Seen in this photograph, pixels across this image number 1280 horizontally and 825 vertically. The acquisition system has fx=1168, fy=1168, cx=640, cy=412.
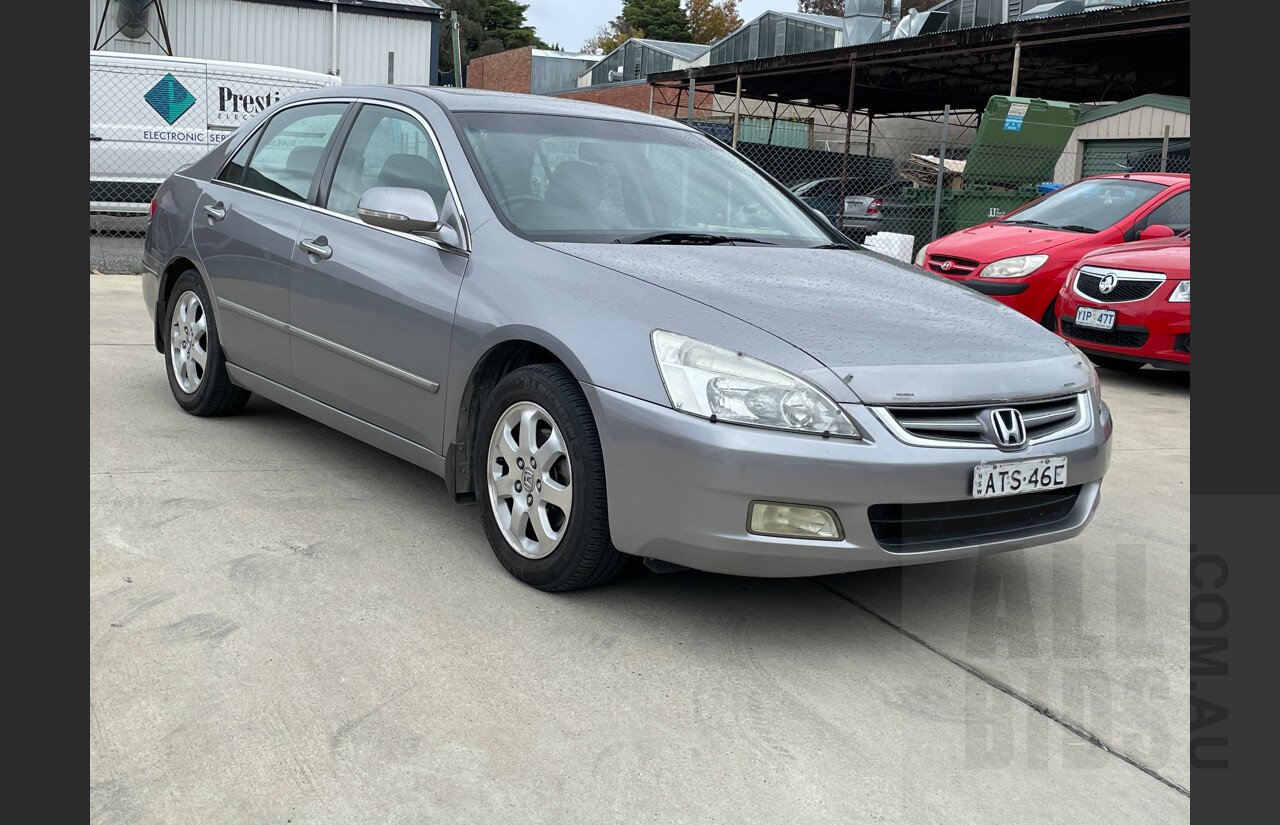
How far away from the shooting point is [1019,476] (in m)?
3.21

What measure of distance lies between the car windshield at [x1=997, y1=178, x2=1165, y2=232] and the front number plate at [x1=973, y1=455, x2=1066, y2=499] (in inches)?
268

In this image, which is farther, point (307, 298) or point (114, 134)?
point (114, 134)

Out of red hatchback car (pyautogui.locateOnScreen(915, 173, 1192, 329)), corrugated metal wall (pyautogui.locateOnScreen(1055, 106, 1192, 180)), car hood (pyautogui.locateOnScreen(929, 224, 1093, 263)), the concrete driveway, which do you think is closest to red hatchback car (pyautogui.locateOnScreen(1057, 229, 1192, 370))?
red hatchback car (pyautogui.locateOnScreen(915, 173, 1192, 329))

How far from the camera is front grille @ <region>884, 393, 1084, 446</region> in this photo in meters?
3.09

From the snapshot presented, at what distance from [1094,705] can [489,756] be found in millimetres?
1554

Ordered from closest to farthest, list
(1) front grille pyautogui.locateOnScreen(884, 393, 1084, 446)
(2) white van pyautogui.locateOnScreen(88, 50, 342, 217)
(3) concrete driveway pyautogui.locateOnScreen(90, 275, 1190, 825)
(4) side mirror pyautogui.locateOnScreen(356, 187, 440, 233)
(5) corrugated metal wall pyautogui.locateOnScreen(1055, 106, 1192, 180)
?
(3) concrete driveway pyautogui.locateOnScreen(90, 275, 1190, 825) → (1) front grille pyautogui.locateOnScreen(884, 393, 1084, 446) → (4) side mirror pyautogui.locateOnScreen(356, 187, 440, 233) → (2) white van pyautogui.locateOnScreen(88, 50, 342, 217) → (5) corrugated metal wall pyautogui.locateOnScreen(1055, 106, 1192, 180)

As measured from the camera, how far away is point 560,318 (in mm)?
3367

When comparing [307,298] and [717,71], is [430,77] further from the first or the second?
[307,298]

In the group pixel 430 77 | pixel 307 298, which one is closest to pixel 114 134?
pixel 430 77

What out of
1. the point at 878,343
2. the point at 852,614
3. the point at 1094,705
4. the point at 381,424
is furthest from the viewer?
the point at 381,424

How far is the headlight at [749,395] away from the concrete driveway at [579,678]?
66 cm

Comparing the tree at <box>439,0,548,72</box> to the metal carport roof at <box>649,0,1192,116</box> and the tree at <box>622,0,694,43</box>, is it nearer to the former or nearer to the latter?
the tree at <box>622,0,694,43</box>

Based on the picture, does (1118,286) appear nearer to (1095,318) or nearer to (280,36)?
(1095,318)

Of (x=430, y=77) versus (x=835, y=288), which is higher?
(x=430, y=77)
